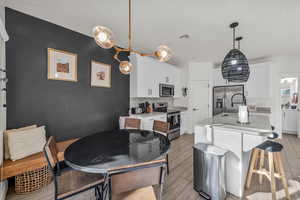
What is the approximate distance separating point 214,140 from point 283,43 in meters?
3.22

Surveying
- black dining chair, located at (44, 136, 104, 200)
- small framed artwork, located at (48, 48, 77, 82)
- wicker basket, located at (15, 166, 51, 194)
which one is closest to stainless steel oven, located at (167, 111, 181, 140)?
small framed artwork, located at (48, 48, 77, 82)

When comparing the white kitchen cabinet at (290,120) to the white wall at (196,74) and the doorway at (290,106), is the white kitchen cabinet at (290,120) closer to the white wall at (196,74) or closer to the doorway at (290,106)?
the doorway at (290,106)

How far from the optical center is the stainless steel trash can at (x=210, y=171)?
152 cm

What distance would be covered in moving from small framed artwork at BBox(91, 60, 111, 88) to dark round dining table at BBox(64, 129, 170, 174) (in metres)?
1.56

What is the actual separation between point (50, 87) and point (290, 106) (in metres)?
7.08

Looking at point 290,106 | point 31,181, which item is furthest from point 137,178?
point 290,106

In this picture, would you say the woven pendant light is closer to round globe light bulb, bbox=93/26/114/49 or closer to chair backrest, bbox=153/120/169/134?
chair backrest, bbox=153/120/169/134

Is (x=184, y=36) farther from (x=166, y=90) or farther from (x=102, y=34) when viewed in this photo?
(x=102, y=34)

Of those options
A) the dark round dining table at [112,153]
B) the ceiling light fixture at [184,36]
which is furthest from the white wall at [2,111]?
the ceiling light fixture at [184,36]

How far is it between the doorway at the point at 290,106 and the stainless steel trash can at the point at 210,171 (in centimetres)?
461

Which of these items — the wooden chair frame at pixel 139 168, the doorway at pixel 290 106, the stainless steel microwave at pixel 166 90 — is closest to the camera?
the wooden chair frame at pixel 139 168

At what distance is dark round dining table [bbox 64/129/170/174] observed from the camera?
1014mm

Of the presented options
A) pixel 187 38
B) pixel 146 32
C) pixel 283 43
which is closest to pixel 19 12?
pixel 146 32

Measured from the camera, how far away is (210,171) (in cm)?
156
